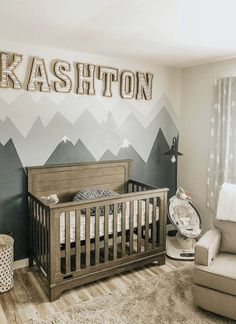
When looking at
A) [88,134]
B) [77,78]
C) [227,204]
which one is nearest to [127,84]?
[77,78]

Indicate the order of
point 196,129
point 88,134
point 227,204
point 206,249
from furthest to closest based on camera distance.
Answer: point 196,129
point 88,134
point 227,204
point 206,249

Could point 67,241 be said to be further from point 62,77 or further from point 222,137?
point 222,137

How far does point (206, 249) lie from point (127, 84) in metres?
2.17

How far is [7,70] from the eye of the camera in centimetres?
291

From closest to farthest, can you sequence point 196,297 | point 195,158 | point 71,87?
point 196,297 → point 71,87 → point 195,158

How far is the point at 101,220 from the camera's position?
305 centimetres

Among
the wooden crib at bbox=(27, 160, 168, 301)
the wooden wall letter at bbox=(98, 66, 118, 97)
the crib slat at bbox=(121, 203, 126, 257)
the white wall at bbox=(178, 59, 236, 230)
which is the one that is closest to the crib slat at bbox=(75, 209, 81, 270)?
the wooden crib at bbox=(27, 160, 168, 301)

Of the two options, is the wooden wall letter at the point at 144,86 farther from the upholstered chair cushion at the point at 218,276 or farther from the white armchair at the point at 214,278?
the upholstered chair cushion at the point at 218,276

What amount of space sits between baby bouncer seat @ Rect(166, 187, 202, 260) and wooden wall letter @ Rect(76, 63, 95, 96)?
1679 mm

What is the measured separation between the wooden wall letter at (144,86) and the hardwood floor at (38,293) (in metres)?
2.06

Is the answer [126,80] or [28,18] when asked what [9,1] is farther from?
[126,80]

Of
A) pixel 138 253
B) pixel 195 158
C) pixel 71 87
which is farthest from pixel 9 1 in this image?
pixel 195 158

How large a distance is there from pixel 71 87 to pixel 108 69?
1.74 feet

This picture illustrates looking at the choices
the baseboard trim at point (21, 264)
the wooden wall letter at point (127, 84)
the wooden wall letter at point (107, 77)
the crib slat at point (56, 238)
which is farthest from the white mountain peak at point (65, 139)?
the baseboard trim at point (21, 264)
